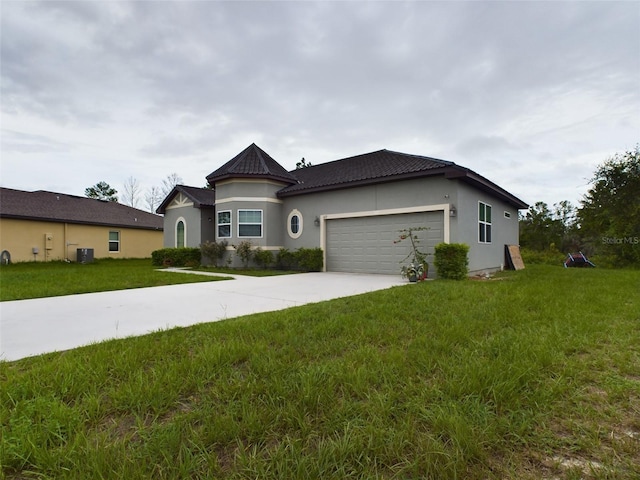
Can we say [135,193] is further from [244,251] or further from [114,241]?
[244,251]

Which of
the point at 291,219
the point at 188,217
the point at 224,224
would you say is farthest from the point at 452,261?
the point at 188,217

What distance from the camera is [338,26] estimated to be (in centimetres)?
913

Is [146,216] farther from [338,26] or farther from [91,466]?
[91,466]

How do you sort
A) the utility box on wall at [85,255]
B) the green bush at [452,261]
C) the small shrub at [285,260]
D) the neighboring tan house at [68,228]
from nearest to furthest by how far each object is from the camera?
the green bush at [452,261], the small shrub at [285,260], the neighboring tan house at [68,228], the utility box on wall at [85,255]

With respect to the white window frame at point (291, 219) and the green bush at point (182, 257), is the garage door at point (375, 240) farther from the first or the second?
the green bush at point (182, 257)

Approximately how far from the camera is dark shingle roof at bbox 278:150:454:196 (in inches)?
391

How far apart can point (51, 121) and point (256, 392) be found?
15.6m

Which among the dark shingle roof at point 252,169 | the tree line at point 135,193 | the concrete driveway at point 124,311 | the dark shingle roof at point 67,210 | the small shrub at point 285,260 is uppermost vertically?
the tree line at point 135,193

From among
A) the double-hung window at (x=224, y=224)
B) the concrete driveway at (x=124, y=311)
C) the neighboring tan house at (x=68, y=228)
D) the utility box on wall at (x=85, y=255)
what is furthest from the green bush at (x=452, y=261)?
the neighboring tan house at (x=68, y=228)

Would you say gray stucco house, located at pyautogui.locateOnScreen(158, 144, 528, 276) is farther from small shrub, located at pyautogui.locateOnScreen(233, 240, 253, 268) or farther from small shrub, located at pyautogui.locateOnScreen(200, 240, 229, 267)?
small shrub, located at pyautogui.locateOnScreen(233, 240, 253, 268)

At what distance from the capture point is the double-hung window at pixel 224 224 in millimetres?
13203

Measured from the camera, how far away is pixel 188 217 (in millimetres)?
15750

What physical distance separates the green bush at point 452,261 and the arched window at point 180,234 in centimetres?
1273

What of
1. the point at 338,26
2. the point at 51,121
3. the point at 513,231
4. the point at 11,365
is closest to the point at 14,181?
the point at 51,121
